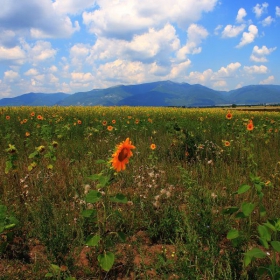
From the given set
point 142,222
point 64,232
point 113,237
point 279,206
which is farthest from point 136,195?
point 279,206

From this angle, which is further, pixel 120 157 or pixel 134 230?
pixel 134 230

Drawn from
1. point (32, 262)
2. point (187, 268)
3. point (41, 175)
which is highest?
point (41, 175)

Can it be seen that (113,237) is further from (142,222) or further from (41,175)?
(41,175)

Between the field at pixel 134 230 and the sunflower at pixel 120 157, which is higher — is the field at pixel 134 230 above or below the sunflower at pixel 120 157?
below

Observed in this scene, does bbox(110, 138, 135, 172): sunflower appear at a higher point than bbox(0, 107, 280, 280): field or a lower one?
higher

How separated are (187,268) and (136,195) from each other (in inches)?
55.2

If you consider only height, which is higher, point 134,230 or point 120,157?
point 120,157

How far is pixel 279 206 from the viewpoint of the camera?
2.96 metres

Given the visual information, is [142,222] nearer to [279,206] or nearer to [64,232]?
[64,232]

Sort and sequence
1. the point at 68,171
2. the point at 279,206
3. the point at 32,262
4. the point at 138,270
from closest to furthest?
the point at 138,270, the point at 32,262, the point at 279,206, the point at 68,171

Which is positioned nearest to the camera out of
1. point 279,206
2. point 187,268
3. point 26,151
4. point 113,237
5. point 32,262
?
point 187,268

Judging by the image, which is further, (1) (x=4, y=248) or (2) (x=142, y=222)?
(2) (x=142, y=222)

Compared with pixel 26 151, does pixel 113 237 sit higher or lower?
lower

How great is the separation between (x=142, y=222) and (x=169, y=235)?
32 centimetres
